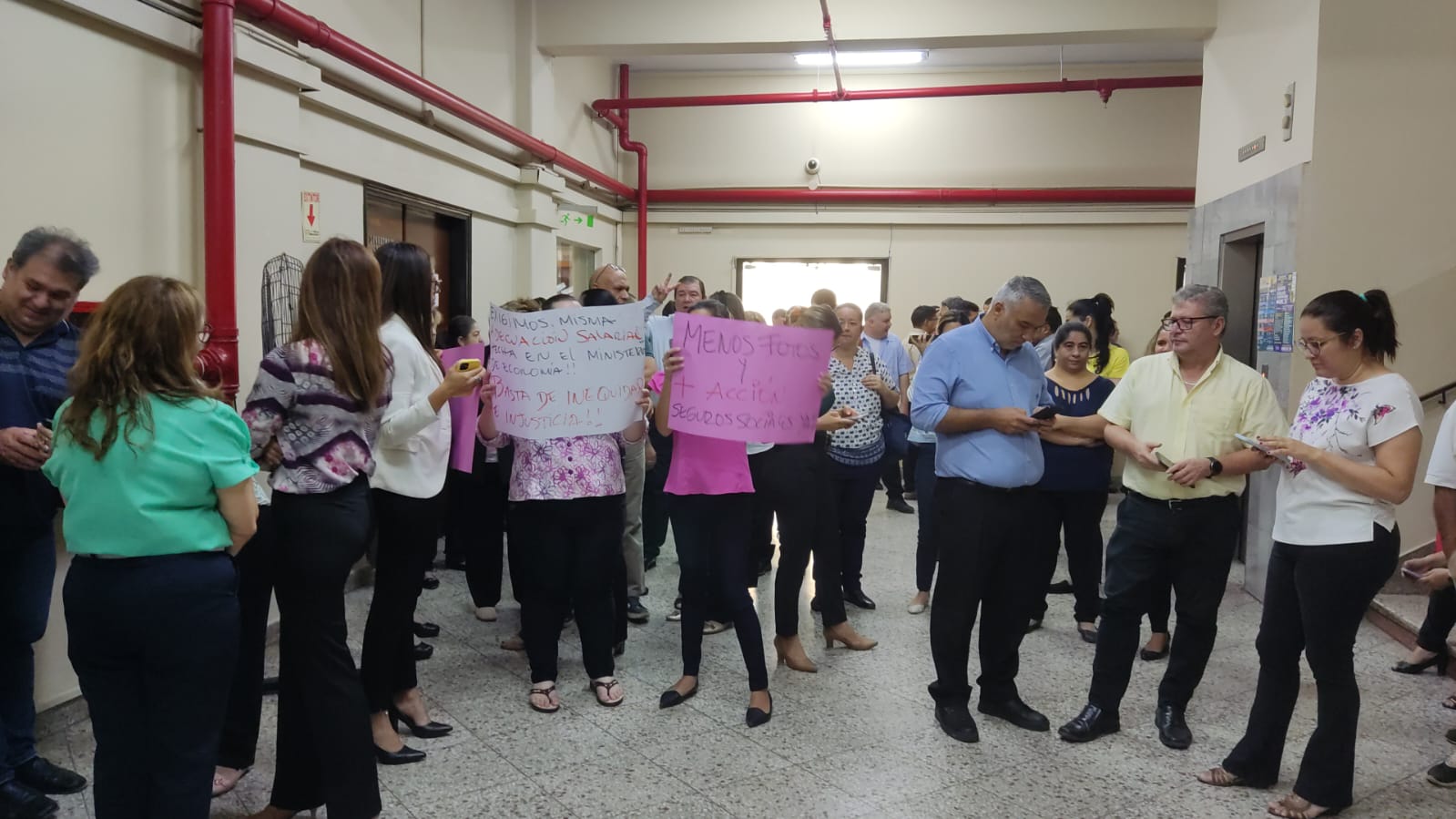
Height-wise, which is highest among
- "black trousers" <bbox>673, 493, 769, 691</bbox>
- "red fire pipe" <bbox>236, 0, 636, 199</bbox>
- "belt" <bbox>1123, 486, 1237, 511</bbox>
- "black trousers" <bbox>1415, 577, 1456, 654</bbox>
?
"red fire pipe" <bbox>236, 0, 636, 199</bbox>

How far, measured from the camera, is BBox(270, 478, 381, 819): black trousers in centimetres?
216

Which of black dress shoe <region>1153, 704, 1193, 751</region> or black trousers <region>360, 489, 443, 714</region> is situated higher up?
black trousers <region>360, 489, 443, 714</region>

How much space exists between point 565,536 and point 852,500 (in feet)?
5.24

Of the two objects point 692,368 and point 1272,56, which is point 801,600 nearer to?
point 692,368

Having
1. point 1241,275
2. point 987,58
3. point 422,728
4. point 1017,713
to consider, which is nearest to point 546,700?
point 422,728

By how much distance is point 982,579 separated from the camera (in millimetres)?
3027

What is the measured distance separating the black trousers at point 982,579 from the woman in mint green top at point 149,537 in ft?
7.07

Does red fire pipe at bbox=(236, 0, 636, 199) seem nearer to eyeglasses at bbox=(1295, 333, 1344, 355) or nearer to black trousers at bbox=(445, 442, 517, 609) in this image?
black trousers at bbox=(445, 442, 517, 609)

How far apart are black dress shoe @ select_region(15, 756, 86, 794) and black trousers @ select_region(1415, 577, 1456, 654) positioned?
16.3 feet

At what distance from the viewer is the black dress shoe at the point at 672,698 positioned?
10.6 feet

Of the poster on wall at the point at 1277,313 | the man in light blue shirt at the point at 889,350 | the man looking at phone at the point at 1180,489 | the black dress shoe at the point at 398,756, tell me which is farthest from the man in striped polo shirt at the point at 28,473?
the poster on wall at the point at 1277,313

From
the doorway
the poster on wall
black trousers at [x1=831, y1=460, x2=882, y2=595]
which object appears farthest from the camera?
the doorway

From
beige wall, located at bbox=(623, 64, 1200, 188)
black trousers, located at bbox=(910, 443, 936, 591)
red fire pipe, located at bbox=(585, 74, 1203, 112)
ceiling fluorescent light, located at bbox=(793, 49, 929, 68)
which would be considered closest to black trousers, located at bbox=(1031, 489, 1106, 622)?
black trousers, located at bbox=(910, 443, 936, 591)

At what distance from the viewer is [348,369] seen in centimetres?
219
